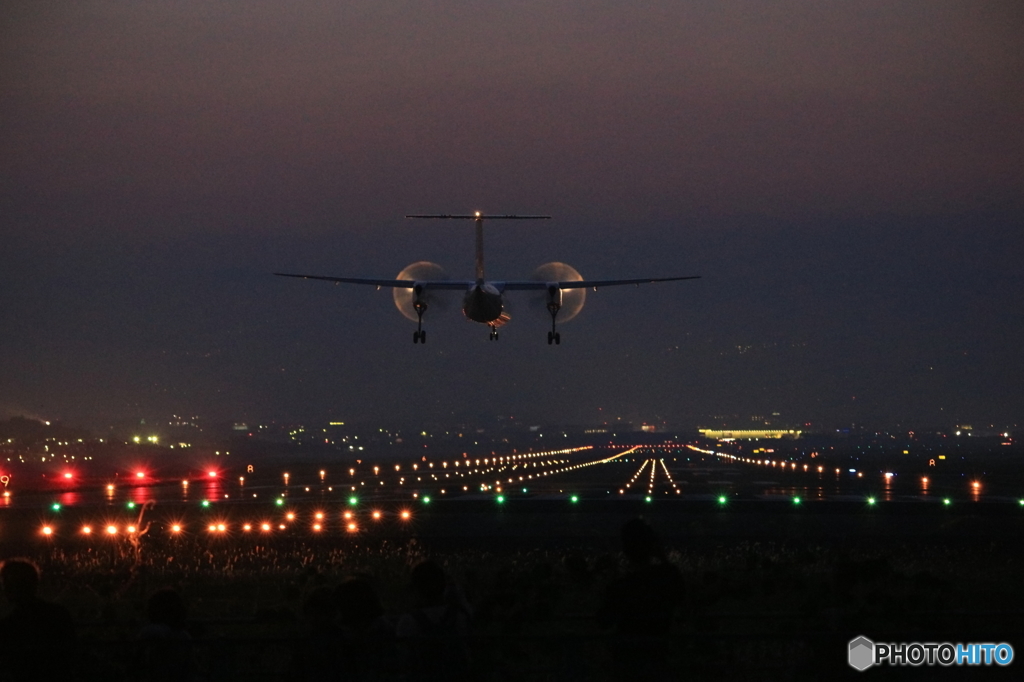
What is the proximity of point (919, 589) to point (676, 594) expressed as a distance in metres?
12.0

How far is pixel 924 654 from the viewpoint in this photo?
12445 mm

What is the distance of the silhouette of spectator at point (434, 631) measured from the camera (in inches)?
491

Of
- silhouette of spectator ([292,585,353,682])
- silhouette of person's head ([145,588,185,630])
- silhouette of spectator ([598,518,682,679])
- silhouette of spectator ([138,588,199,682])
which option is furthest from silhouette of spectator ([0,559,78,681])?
silhouette of spectator ([598,518,682,679])

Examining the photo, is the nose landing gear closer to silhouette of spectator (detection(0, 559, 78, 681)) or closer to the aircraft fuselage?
Result: the aircraft fuselage

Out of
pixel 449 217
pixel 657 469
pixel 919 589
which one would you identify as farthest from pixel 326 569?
pixel 657 469

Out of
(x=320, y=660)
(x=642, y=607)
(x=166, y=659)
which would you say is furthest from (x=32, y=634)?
(x=642, y=607)

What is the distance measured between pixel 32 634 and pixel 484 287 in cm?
4668

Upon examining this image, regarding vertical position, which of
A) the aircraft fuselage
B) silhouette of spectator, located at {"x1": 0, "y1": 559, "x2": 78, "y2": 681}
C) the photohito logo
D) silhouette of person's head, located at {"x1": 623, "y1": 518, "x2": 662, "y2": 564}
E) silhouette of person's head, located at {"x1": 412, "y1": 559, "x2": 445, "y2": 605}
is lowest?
the photohito logo

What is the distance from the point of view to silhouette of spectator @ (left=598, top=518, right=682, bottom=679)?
12.3 meters

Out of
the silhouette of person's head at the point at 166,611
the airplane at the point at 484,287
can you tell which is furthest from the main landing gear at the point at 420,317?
the silhouette of person's head at the point at 166,611

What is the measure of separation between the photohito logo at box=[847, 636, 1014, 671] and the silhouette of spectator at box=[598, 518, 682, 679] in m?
1.83

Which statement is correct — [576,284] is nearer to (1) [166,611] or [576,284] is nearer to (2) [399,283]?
(2) [399,283]

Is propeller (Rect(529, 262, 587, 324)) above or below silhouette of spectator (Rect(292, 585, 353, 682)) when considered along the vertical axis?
above

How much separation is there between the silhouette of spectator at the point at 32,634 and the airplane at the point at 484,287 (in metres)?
45.8
